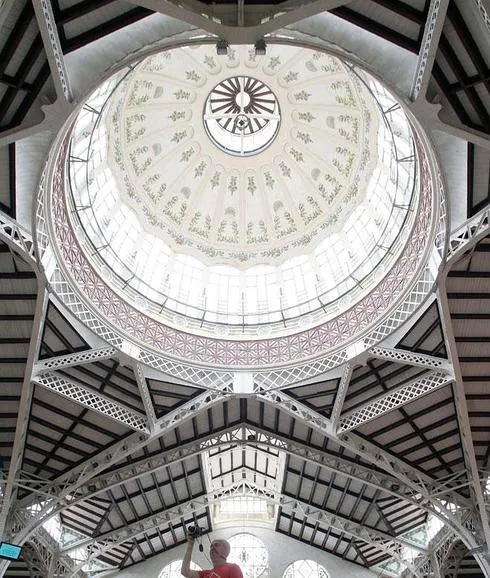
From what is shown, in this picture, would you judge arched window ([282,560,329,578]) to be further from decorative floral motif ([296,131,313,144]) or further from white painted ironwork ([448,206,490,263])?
white painted ironwork ([448,206,490,263])

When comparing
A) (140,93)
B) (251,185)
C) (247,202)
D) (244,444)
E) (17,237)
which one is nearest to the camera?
(17,237)

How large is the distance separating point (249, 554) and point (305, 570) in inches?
150

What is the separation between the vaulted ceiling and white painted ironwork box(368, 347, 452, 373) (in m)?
0.05

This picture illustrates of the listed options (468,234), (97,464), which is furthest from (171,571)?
(468,234)

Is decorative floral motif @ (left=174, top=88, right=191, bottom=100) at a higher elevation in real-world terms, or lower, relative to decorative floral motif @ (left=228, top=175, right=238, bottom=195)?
higher

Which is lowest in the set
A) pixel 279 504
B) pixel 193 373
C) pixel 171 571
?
pixel 171 571

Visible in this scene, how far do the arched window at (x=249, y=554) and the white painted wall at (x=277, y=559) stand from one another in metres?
0.34

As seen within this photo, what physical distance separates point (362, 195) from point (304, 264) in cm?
429

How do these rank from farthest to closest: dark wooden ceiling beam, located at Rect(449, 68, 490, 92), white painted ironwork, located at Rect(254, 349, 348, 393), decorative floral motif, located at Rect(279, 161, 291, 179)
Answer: decorative floral motif, located at Rect(279, 161, 291, 179), white painted ironwork, located at Rect(254, 349, 348, 393), dark wooden ceiling beam, located at Rect(449, 68, 490, 92)

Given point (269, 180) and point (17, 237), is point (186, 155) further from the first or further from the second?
point (17, 237)

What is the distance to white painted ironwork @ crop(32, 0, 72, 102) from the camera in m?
12.3

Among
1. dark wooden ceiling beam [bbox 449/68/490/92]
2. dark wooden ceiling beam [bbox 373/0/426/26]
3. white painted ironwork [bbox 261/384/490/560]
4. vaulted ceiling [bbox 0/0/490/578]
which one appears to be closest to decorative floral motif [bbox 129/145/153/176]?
vaulted ceiling [bbox 0/0/490/578]

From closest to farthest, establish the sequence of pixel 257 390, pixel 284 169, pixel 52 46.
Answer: pixel 52 46 → pixel 257 390 → pixel 284 169

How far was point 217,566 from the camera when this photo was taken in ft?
20.4
